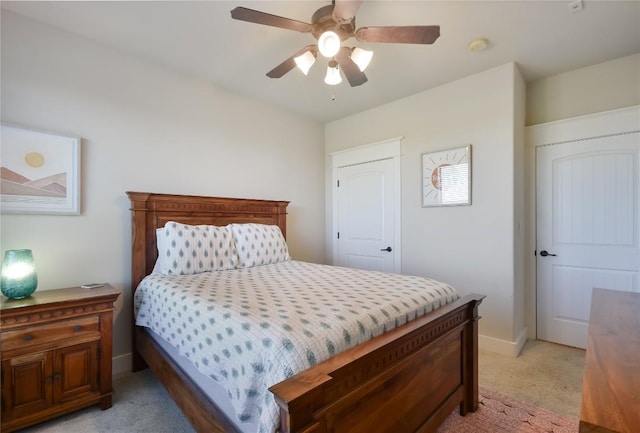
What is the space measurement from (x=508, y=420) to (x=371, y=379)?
4.19 ft

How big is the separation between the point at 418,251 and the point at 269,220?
1739mm

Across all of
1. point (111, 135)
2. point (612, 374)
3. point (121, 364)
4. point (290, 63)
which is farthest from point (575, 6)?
point (121, 364)

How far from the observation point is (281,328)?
1.19 metres

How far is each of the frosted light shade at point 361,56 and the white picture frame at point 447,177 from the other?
1.61 meters

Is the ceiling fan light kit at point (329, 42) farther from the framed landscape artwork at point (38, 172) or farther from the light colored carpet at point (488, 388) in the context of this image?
the light colored carpet at point (488, 388)

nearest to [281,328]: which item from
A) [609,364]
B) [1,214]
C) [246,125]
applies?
[609,364]

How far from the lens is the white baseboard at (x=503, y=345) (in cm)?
275

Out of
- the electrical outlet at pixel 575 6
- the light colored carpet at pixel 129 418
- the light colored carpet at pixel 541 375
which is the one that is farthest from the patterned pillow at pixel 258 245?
the electrical outlet at pixel 575 6

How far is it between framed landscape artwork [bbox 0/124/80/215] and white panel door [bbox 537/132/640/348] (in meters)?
4.24

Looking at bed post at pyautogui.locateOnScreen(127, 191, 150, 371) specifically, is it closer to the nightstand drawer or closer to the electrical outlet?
the nightstand drawer

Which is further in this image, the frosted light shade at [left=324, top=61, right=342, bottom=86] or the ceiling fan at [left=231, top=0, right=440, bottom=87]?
the frosted light shade at [left=324, top=61, right=342, bottom=86]

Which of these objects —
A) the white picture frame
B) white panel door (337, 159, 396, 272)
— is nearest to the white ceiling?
the white picture frame

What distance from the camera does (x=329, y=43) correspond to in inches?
69.8

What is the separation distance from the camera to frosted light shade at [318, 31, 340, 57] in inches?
69.0
